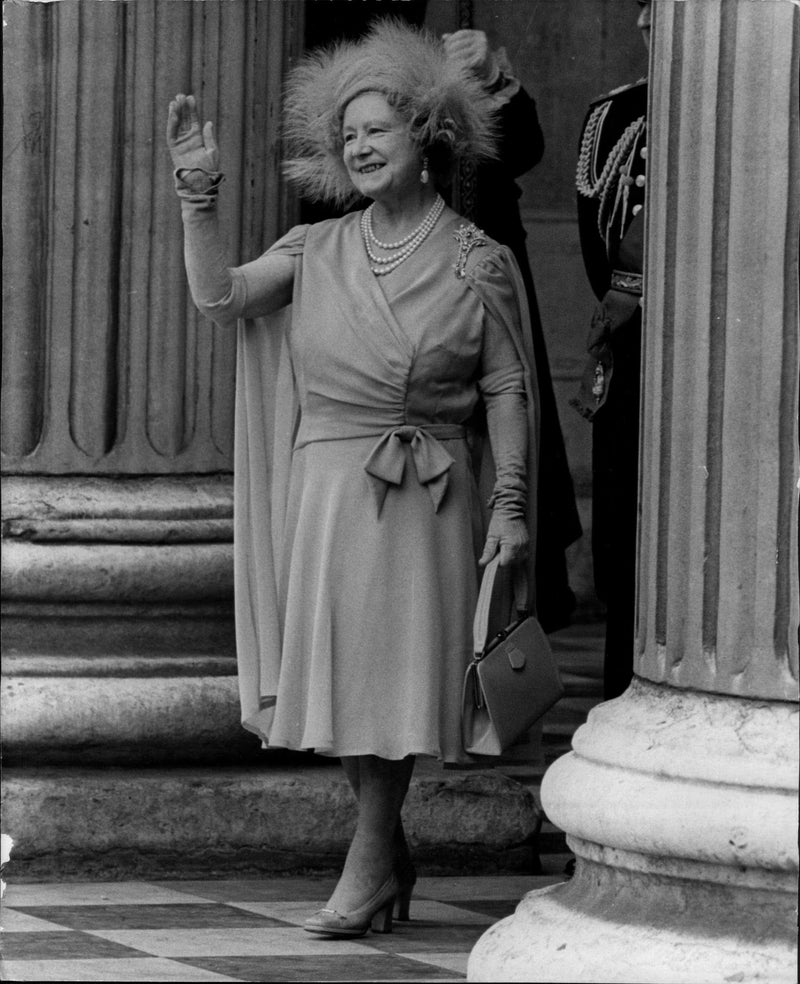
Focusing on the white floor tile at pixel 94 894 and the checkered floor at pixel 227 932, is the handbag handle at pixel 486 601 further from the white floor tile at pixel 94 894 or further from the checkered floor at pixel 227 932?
the white floor tile at pixel 94 894

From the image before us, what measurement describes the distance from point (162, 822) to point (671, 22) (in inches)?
99.0

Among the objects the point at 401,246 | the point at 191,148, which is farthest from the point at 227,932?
the point at 191,148

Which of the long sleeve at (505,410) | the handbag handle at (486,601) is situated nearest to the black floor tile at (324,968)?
the handbag handle at (486,601)

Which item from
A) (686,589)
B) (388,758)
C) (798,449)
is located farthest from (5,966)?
(798,449)

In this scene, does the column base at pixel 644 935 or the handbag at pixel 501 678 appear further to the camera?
the handbag at pixel 501 678

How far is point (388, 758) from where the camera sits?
218 inches

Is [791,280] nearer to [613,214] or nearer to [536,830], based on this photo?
[613,214]

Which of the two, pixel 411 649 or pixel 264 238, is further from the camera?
pixel 264 238

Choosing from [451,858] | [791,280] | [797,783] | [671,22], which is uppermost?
[671,22]

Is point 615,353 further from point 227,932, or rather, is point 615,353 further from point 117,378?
point 227,932

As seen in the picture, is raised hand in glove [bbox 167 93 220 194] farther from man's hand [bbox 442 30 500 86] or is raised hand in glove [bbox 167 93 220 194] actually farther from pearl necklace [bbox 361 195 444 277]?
man's hand [bbox 442 30 500 86]

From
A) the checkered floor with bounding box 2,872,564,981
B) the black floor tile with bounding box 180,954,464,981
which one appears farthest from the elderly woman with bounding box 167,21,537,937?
the black floor tile with bounding box 180,954,464,981

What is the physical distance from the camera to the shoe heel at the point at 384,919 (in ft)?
18.4

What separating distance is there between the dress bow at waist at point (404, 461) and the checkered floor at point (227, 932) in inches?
37.1
